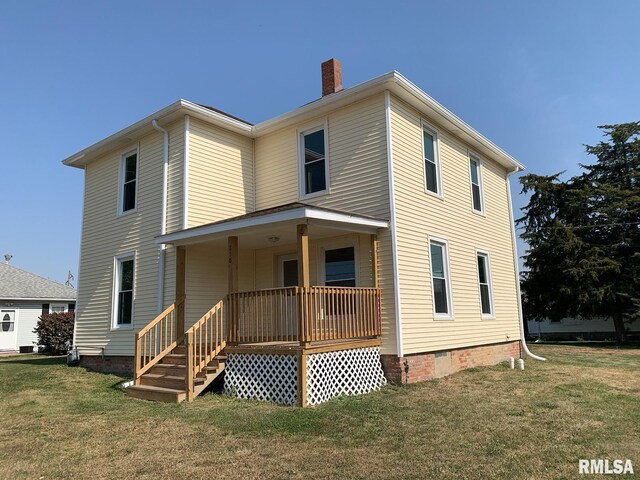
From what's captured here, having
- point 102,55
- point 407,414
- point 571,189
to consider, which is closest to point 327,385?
point 407,414

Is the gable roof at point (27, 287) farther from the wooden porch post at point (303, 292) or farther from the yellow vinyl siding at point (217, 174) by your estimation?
the wooden porch post at point (303, 292)

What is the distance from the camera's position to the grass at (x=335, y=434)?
5047mm

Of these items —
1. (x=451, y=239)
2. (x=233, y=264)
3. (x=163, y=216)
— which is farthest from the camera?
(x=451, y=239)

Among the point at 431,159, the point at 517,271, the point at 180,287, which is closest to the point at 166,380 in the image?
the point at 180,287

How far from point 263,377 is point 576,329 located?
27948 millimetres

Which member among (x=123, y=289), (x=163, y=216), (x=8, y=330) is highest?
(x=163, y=216)

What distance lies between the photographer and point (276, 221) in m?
8.76

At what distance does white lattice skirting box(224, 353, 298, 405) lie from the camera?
8320 mm

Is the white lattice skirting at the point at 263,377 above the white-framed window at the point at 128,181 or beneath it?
beneath

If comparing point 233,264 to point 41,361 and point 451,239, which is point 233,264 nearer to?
point 451,239

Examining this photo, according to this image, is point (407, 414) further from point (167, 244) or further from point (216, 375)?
point (167, 244)

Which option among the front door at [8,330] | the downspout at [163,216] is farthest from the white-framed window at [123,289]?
the front door at [8,330]

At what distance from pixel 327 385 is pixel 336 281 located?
2.90 meters

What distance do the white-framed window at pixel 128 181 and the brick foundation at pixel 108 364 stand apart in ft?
12.7
